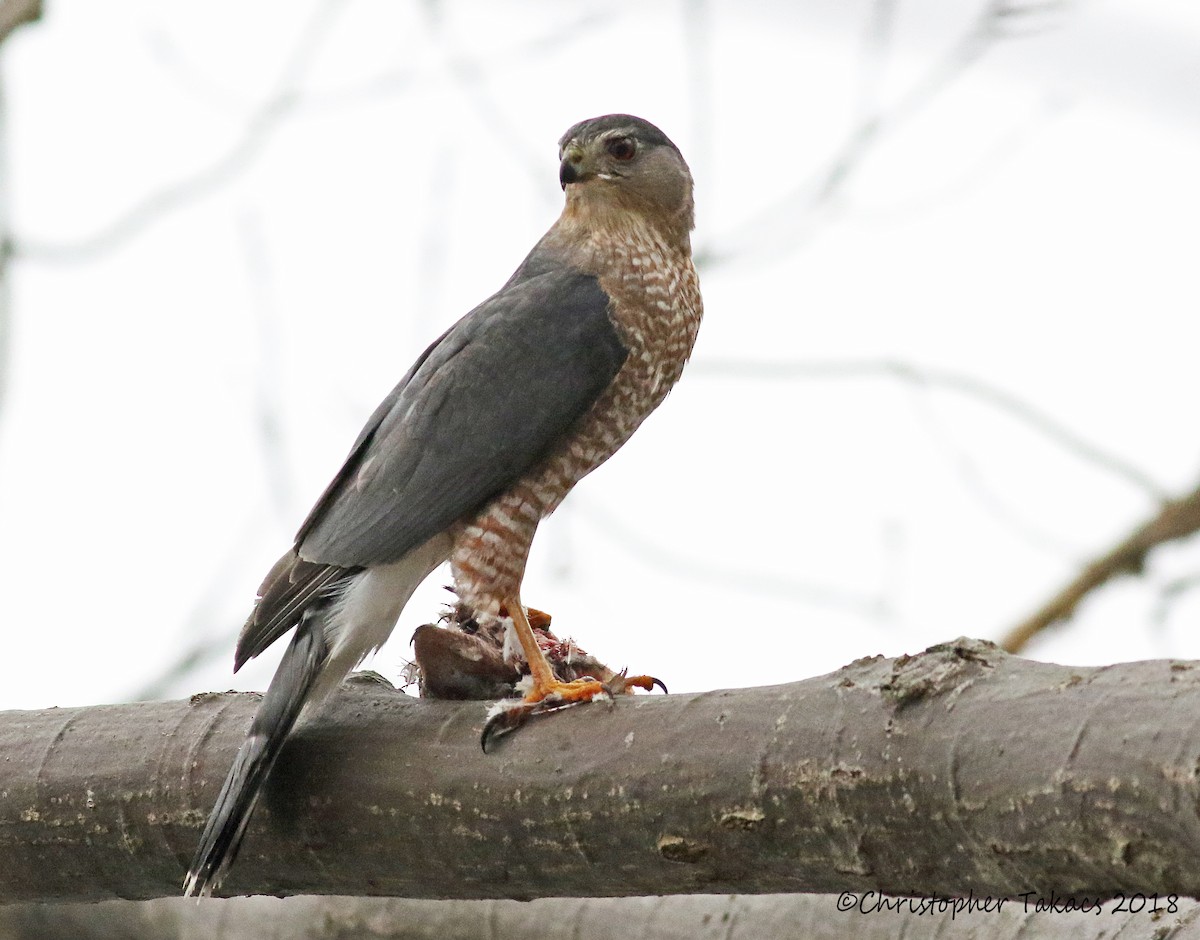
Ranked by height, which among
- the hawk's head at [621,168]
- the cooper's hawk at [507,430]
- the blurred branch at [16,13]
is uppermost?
the blurred branch at [16,13]

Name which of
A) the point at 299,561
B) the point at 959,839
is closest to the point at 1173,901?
the point at 959,839

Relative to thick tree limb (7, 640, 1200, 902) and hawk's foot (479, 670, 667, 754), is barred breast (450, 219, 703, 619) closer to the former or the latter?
hawk's foot (479, 670, 667, 754)

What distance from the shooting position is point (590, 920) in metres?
3.21

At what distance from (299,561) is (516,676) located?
576mm

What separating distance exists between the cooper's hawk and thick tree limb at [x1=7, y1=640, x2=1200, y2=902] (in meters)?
0.18

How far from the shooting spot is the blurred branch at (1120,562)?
9.37ft

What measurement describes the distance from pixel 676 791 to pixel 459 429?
151cm

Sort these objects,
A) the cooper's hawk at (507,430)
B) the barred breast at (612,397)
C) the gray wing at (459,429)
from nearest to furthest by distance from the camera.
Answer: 1. the cooper's hawk at (507,430)
2. the gray wing at (459,429)
3. the barred breast at (612,397)

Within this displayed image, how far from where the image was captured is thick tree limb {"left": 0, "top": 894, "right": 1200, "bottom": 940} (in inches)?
106

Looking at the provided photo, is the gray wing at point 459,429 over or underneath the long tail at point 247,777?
over

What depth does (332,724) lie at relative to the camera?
291cm

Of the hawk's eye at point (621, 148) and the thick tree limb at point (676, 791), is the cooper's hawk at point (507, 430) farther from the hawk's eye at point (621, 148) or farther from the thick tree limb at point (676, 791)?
the thick tree limb at point (676, 791)

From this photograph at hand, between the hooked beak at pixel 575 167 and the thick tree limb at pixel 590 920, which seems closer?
the thick tree limb at pixel 590 920

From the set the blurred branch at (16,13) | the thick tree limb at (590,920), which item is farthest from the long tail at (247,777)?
the blurred branch at (16,13)
